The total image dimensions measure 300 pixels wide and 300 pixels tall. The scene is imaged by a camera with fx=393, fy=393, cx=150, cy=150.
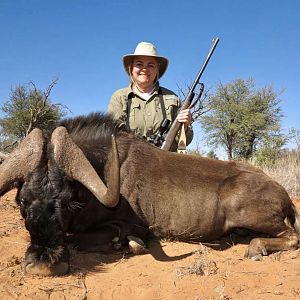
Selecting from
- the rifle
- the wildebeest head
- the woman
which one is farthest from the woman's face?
the wildebeest head

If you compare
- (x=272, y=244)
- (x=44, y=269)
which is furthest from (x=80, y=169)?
(x=272, y=244)

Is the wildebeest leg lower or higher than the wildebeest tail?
lower

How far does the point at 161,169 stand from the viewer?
452 cm

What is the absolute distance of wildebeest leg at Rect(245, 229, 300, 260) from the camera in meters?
4.09

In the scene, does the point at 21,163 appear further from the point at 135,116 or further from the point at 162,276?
the point at 135,116

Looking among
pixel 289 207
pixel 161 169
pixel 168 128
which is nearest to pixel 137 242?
pixel 161 169

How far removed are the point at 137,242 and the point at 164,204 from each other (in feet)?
1.83

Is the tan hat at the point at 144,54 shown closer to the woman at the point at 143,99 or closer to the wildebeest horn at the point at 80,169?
the woman at the point at 143,99

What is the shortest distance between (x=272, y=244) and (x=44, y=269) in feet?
7.87

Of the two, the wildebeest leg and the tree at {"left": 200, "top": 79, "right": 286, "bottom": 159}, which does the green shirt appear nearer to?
the wildebeest leg

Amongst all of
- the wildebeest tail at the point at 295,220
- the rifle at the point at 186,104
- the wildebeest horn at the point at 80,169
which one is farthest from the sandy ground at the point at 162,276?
the rifle at the point at 186,104

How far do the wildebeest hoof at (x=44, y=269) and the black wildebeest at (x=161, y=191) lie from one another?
49 cm

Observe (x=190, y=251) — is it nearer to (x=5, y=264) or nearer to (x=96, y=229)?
(x=96, y=229)

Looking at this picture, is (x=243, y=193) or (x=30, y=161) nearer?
(x=30, y=161)
